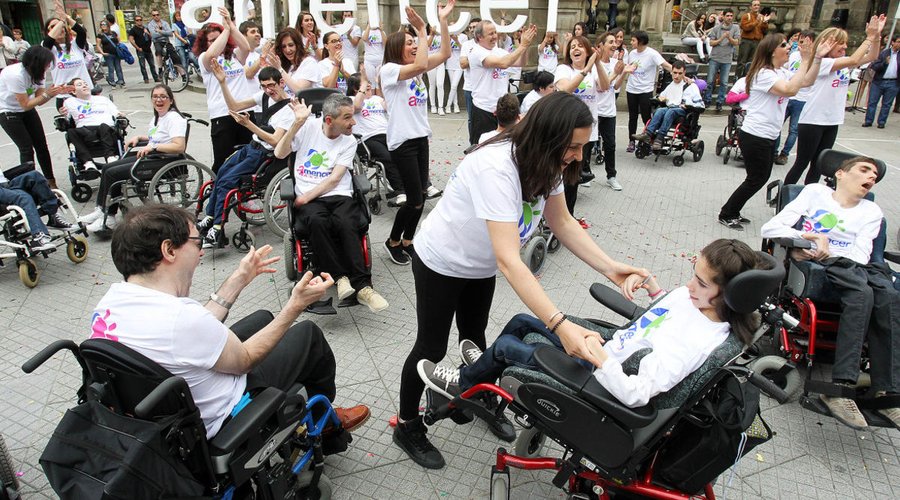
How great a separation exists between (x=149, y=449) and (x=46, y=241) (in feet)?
12.5

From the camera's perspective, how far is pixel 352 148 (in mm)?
4523

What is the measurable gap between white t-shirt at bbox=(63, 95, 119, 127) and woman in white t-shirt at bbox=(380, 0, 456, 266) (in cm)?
354

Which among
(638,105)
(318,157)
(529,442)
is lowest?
(529,442)

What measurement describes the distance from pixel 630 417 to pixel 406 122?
3746mm

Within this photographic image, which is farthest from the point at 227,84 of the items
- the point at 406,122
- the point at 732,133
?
the point at 732,133

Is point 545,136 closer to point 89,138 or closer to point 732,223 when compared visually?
point 732,223

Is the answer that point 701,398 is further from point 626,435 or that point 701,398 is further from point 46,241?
point 46,241

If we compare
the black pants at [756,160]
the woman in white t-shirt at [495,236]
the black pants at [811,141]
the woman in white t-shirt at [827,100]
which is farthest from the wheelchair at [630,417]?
the black pants at [811,141]

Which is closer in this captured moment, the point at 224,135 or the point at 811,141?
the point at 811,141

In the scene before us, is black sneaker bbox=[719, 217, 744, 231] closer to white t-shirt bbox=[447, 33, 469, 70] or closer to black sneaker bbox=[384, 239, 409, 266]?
black sneaker bbox=[384, 239, 409, 266]

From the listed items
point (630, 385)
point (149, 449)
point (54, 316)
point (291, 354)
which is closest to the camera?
point (149, 449)

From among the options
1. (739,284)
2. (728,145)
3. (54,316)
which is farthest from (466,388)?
(728,145)

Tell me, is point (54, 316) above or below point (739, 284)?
below

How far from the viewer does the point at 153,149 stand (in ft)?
19.0
